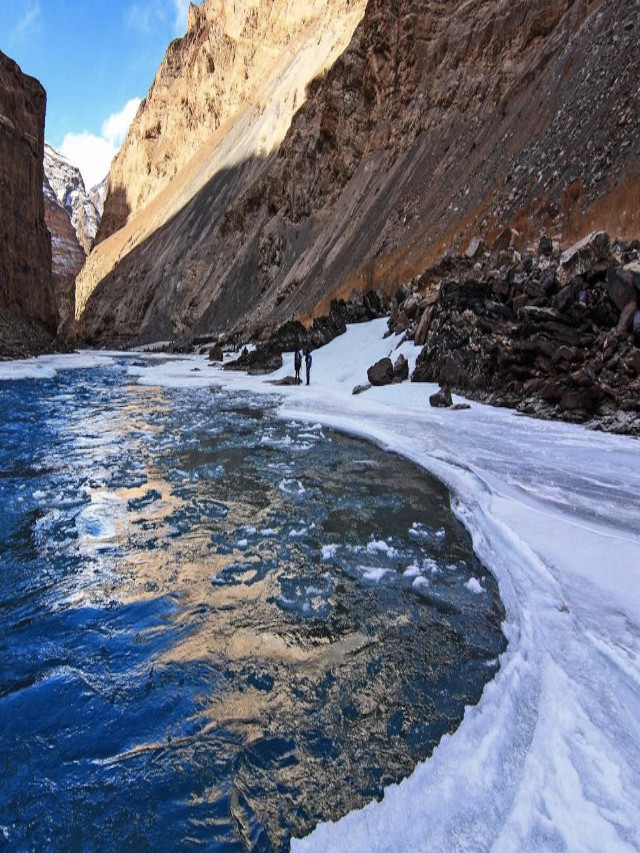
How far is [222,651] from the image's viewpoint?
2.82m

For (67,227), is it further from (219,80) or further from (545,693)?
(545,693)

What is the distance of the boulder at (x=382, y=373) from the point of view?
1331cm

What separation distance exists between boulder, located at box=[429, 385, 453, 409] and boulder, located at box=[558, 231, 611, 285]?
117 inches

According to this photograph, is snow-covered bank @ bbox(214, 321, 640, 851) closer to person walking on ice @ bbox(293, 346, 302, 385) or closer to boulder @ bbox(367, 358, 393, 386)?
boulder @ bbox(367, 358, 393, 386)

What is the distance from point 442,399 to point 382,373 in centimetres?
296

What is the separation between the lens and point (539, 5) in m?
22.7

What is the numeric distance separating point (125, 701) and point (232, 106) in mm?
74762

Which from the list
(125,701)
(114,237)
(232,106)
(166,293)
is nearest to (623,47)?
(125,701)

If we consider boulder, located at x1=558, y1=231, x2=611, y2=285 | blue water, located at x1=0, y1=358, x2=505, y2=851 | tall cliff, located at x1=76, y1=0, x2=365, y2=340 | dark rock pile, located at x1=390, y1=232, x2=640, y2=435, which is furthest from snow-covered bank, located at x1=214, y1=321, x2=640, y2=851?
tall cliff, located at x1=76, y1=0, x2=365, y2=340

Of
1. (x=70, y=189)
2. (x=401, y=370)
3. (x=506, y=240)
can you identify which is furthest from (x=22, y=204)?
(x=70, y=189)

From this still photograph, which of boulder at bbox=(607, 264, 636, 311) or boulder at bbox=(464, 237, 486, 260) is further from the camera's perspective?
boulder at bbox=(464, 237, 486, 260)

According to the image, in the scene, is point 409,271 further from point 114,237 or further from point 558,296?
point 114,237

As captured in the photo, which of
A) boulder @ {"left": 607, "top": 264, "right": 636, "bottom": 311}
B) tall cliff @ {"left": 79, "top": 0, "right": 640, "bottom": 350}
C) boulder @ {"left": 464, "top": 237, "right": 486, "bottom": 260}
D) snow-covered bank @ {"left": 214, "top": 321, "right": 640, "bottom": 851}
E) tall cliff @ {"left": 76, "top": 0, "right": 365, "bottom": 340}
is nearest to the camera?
snow-covered bank @ {"left": 214, "top": 321, "right": 640, "bottom": 851}

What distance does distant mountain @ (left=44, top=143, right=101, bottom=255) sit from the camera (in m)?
124
